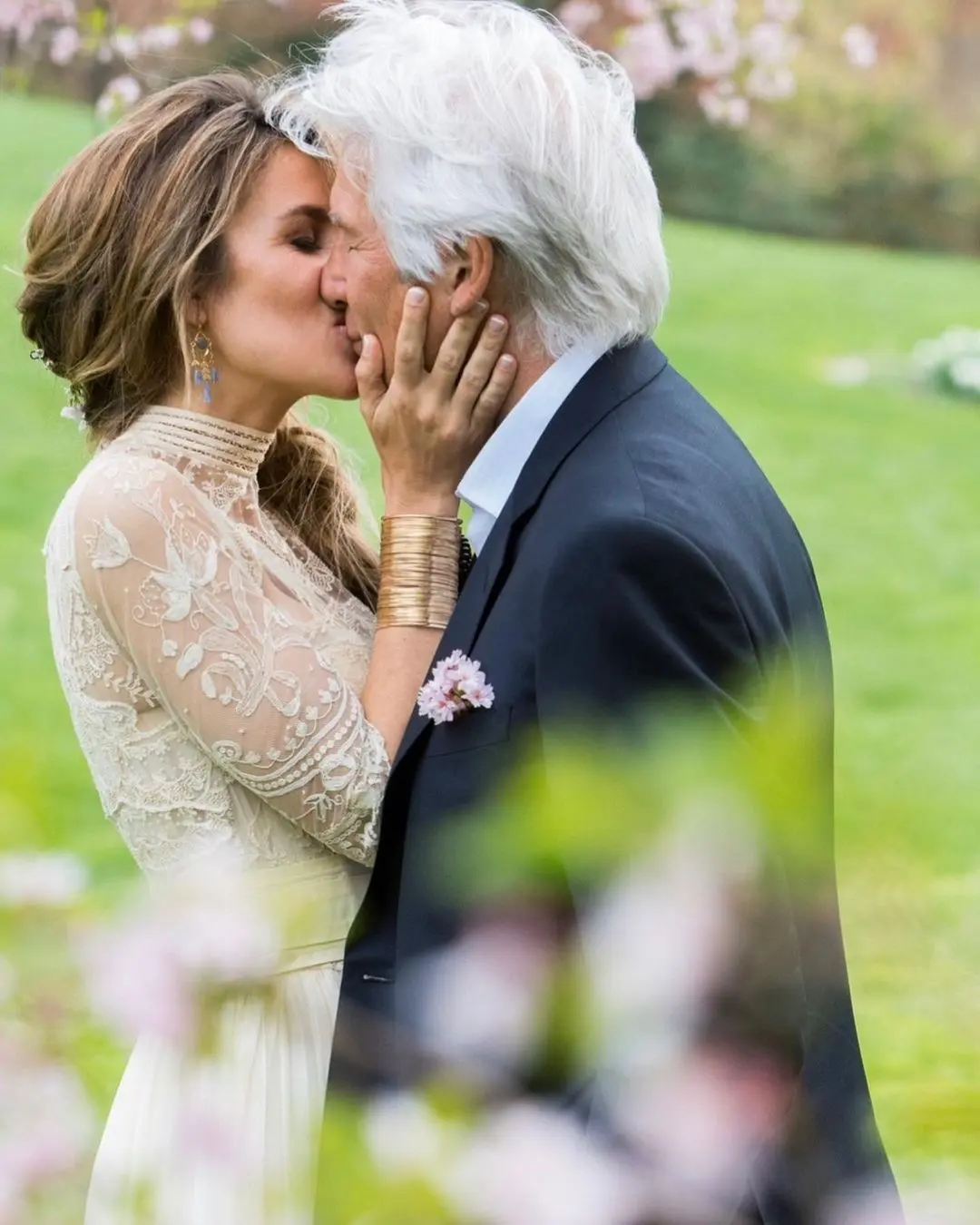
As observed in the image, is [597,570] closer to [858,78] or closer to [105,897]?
[105,897]

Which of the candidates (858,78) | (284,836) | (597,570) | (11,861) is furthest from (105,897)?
(858,78)

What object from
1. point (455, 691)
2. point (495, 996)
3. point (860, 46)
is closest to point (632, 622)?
point (455, 691)

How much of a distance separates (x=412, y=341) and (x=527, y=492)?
0.31 m

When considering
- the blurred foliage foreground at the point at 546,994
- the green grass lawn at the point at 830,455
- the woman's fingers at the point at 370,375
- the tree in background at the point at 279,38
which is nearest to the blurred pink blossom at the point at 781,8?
the tree in background at the point at 279,38

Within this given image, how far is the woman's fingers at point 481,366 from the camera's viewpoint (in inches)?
87.1

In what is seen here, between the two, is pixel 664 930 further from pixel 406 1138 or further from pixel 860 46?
pixel 860 46

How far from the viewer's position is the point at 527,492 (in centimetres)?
210

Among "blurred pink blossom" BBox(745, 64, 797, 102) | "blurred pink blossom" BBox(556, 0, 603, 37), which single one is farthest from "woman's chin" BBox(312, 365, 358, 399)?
"blurred pink blossom" BBox(745, 64, 797, 102)

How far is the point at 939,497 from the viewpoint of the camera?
28.8 ft

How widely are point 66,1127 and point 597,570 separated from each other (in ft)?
4.05

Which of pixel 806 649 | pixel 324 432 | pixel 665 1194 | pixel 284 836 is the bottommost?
pixel 284 836

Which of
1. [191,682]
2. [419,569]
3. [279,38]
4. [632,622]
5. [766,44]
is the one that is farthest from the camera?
[279,38]

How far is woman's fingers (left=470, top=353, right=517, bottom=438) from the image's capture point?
2.22 metres

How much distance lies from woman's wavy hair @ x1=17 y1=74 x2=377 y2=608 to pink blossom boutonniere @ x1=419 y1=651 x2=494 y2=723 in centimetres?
72
